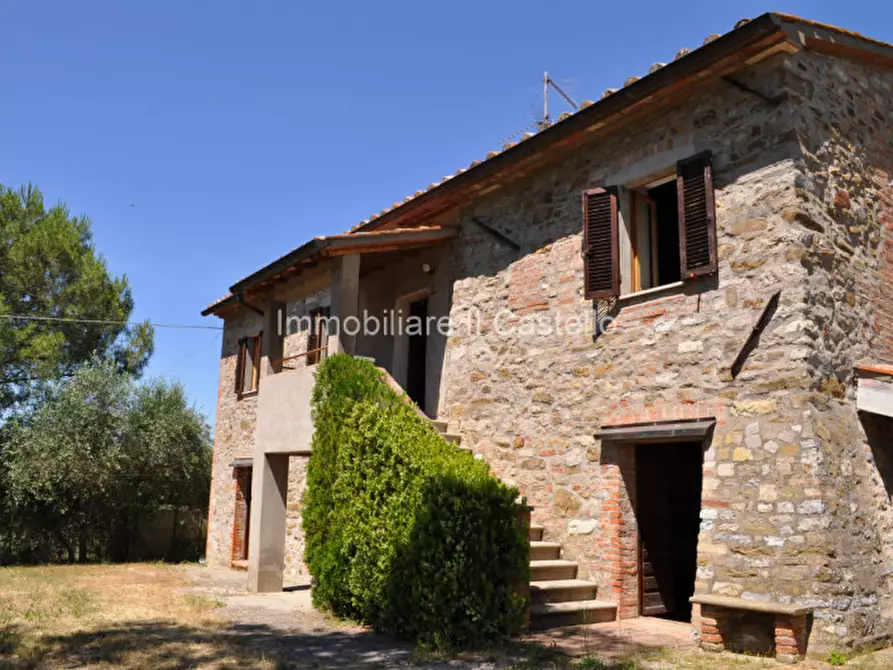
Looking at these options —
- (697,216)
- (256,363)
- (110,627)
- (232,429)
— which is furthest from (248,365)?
(697,216)

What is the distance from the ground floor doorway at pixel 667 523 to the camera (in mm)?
7992

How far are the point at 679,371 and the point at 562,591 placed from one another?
8.08 ft

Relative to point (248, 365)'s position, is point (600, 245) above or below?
above

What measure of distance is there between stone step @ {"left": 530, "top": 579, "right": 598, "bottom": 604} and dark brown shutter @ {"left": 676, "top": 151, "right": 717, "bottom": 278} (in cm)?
327

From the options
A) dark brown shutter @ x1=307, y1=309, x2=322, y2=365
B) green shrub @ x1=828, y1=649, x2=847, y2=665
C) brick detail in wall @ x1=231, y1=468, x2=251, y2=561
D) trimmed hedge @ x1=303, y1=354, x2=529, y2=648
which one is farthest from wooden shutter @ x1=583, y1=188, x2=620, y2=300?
brick detail in wall @ x1=231, y1=468, x2=251, y2=561

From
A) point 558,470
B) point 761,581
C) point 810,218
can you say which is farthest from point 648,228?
point 761,581

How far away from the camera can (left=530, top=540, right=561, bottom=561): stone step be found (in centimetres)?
800

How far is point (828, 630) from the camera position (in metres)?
6.04

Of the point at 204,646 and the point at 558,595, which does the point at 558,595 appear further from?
the point at 204,646

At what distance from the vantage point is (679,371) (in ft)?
24.1

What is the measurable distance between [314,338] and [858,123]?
9054 mm

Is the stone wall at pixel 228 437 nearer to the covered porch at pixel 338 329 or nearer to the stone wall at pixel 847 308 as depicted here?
the covered porch at pixel 338 329

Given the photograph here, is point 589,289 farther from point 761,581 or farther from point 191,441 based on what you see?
point 191,441

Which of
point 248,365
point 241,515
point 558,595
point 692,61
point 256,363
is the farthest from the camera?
point 248,365
